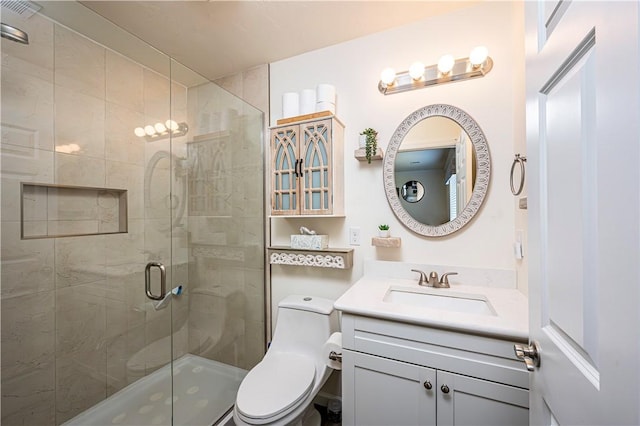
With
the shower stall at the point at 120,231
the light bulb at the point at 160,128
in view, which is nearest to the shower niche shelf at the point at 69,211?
the shower stall at the point at 120,231

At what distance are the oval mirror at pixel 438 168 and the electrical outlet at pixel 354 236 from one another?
28 cm

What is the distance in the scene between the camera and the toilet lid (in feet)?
3.67

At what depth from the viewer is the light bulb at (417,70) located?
1.46m

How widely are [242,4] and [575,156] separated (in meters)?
1.69

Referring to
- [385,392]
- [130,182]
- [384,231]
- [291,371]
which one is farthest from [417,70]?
[130,182]

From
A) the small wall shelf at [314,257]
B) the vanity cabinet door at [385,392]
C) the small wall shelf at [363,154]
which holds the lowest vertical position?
the vanity cabinet door at [385,392]

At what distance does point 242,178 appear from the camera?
1957 mm

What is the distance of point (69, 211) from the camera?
4.71ft

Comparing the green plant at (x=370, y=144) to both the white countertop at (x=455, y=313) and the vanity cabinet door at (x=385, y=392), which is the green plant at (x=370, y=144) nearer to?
the white countertop at (x=455, y=313)

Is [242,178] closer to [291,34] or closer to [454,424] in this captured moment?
[291,34]

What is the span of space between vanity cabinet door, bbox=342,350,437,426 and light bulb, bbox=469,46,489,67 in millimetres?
1508

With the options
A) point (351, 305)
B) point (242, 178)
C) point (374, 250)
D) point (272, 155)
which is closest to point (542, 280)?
point (351, 305)

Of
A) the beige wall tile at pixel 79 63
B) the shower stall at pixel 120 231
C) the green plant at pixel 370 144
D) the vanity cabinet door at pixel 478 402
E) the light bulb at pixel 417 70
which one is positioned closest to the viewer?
the vanity cabinet door at pixel 478 402

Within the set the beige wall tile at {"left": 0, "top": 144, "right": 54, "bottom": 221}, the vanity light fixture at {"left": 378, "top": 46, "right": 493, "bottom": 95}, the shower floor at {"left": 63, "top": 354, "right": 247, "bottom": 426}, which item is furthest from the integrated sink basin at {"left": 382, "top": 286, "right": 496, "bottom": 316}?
the beige wall tile at {"left": 0, "top": 144, "right": 54, "bottom": 221}
